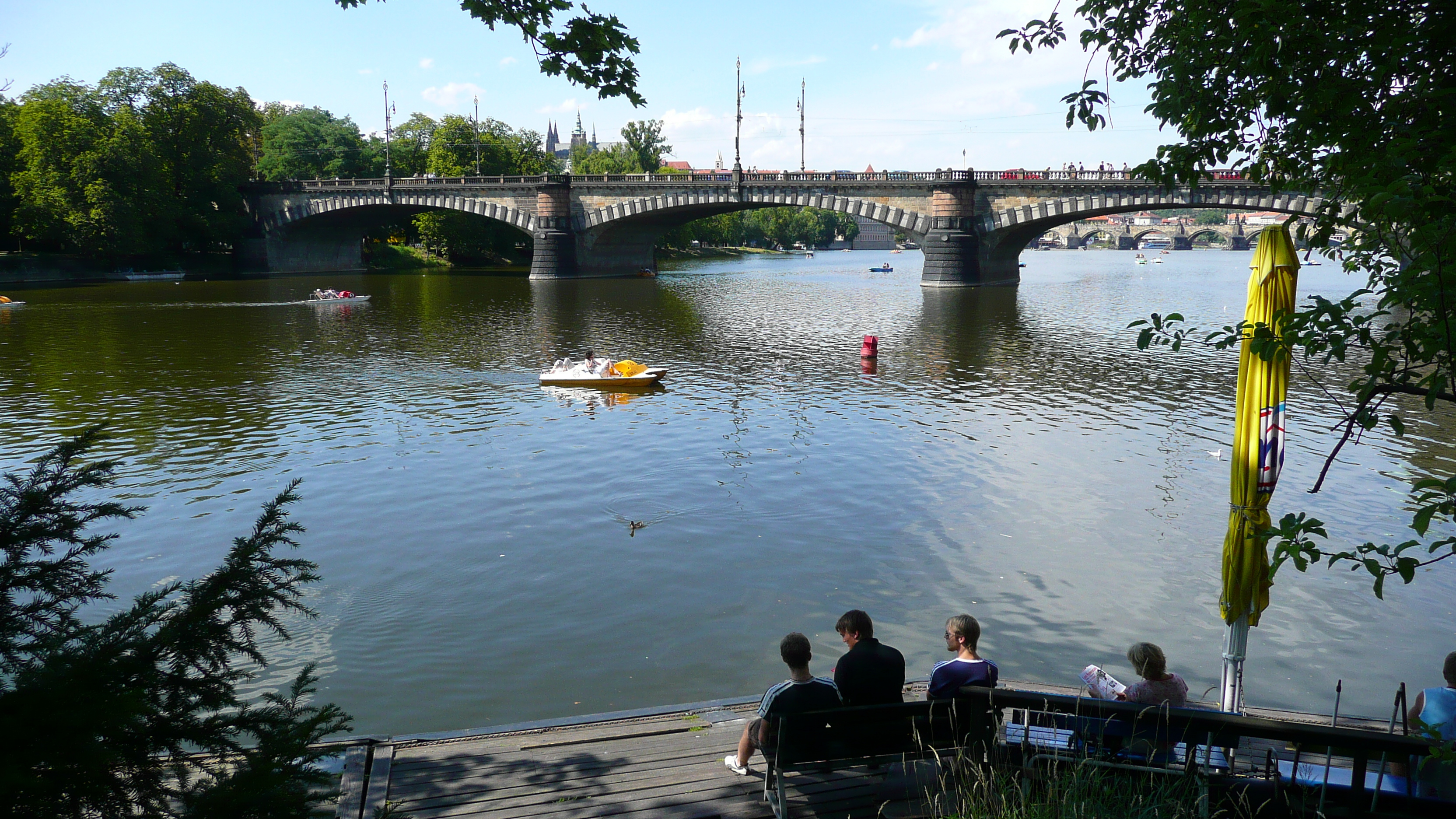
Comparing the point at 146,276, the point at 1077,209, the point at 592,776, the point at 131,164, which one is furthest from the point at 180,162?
the point at 592,776

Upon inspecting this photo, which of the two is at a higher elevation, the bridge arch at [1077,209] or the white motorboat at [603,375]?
the bridge arch at [1077,209]

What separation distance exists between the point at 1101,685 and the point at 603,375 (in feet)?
57.2

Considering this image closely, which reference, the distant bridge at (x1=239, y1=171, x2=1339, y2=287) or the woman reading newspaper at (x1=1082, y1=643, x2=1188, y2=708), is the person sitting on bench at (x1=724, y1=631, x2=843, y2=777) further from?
the distant bridge at (x1=239, y1=171, x2=1339, y2=287)

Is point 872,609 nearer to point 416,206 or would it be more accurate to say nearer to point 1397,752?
point 1397,752

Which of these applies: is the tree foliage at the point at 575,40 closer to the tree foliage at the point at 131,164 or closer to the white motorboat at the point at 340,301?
the white motorboat at the point at 340,301

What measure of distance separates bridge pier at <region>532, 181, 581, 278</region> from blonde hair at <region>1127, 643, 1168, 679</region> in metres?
58.8

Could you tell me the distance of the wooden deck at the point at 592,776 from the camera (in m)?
5.07

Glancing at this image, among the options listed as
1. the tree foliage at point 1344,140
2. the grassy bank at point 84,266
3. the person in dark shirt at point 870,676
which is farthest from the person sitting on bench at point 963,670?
the grassy bank at point 84,266

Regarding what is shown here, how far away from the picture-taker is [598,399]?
2141 cm

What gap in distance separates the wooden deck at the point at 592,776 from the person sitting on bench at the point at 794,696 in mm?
299

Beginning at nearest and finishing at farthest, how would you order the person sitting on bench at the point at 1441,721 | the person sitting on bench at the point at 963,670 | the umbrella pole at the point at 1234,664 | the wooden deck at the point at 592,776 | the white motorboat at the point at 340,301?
the person sitting on bench at the point at 1441,721 → the wooden deck at the point at 592,776 → the person sitting on bench at the point at 963,670 → the umbrella pole at the point at 1234,664 → the white motorboat at the point at 340,301

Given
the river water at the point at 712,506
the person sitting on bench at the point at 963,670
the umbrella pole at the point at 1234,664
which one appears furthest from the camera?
the river water at the point at 712,506

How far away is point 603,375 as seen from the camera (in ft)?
74.1

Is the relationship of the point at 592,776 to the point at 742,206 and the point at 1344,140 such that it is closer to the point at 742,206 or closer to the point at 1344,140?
the point at 1344,140
